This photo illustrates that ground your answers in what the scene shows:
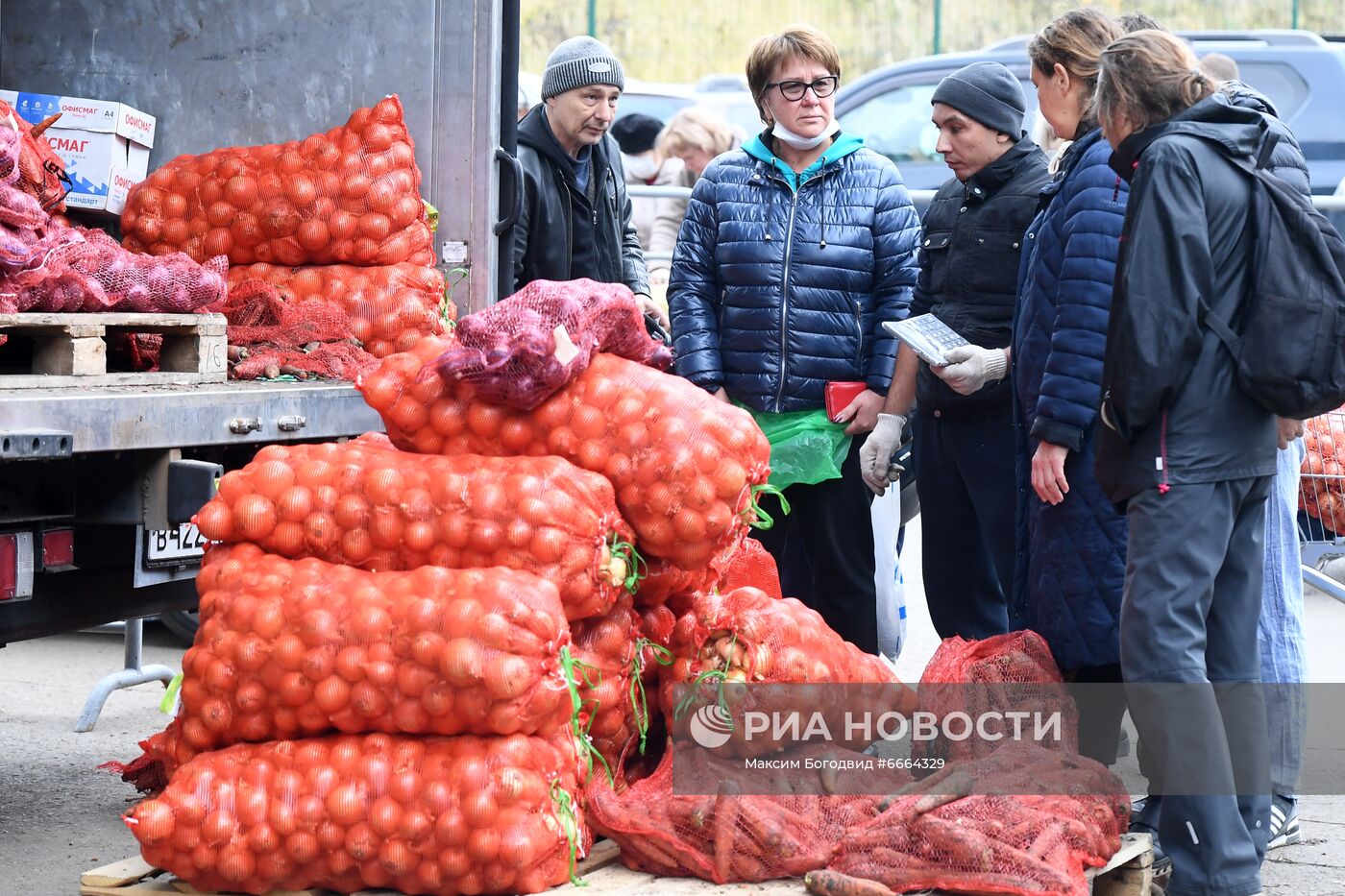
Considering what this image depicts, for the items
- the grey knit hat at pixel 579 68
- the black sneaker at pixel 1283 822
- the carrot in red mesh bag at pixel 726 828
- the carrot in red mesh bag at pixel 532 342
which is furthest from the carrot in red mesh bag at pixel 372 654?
the grey knit hat at pixel 579 68

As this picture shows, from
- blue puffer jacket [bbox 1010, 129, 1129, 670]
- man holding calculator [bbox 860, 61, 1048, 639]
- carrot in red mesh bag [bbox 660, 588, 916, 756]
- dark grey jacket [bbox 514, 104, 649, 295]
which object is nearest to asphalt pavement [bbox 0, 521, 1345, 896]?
blue puffer jacket [bbox 1010, 129, 1129, 670]

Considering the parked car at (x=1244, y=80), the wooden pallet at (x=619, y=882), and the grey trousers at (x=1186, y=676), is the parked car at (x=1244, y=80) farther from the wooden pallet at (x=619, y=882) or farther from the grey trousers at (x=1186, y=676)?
the wooden pallet at (x=619, y=882)

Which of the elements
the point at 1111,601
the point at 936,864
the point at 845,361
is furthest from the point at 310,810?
the point at 845,361

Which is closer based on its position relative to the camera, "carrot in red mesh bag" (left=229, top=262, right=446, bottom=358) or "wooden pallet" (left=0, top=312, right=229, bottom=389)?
"wooden pallet" (left=0, top=312, right=229, bottom=389)

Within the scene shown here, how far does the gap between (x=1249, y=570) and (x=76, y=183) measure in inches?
143

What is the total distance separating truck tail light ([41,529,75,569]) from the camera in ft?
12.1

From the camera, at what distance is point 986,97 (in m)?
4.91

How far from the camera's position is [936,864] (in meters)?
3.34

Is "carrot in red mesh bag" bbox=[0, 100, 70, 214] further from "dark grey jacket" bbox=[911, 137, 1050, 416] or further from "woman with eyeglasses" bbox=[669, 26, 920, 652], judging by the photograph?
"dark grey jacket" bbox=[911, 137, 1050, 416]

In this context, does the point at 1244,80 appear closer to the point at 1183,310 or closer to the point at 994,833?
the point at 1183,310

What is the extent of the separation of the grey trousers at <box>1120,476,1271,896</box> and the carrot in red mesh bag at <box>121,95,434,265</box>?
2.36m

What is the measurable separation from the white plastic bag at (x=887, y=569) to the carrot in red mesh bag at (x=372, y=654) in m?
2.44

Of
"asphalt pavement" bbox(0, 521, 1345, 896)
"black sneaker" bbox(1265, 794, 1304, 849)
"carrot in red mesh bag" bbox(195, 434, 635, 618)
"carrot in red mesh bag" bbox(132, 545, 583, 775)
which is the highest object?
"carrot in red mesh bag" bbox(195, 434, 635, 618)

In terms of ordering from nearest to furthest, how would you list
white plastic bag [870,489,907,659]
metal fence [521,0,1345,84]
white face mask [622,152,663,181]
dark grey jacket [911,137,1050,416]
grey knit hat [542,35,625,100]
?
dark grey jacket [911,137,1050,416], white plastic bag [870,489,907,659], grey knit hat [542,35,625,100], white face mask [622,152,663,181], metal fence [521,0,1345,84]
